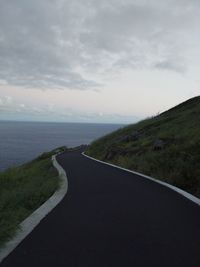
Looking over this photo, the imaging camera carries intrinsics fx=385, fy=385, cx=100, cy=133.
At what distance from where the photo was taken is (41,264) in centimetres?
499

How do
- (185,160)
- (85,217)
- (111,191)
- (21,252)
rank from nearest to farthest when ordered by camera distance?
1. (21,252)
2. (85,217)
3. (111,191)
4. (185,160)

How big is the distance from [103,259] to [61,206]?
409cm

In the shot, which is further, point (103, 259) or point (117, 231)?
point (117, 231)

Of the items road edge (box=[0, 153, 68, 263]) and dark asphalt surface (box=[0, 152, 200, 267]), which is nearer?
dark asphalt surface (box=[0, 152, 200, 267])

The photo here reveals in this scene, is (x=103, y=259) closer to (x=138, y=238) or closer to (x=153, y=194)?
(x=138, y=238)

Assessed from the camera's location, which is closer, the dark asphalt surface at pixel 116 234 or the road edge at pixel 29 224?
the dark asphalt surface at pixel 116 234

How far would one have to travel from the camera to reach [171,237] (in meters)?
6.24

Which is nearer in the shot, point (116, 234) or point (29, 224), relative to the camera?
point (116, 234)

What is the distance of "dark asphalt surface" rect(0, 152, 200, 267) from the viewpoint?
5.16 metres

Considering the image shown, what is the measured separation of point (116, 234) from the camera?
6.45 metres

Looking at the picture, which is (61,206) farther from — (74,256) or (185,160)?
(185,160)

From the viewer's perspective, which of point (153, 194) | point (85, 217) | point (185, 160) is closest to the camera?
point (85, 217)

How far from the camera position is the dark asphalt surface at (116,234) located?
5.16 metres

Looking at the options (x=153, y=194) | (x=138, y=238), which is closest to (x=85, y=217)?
(x=138, y=238)
